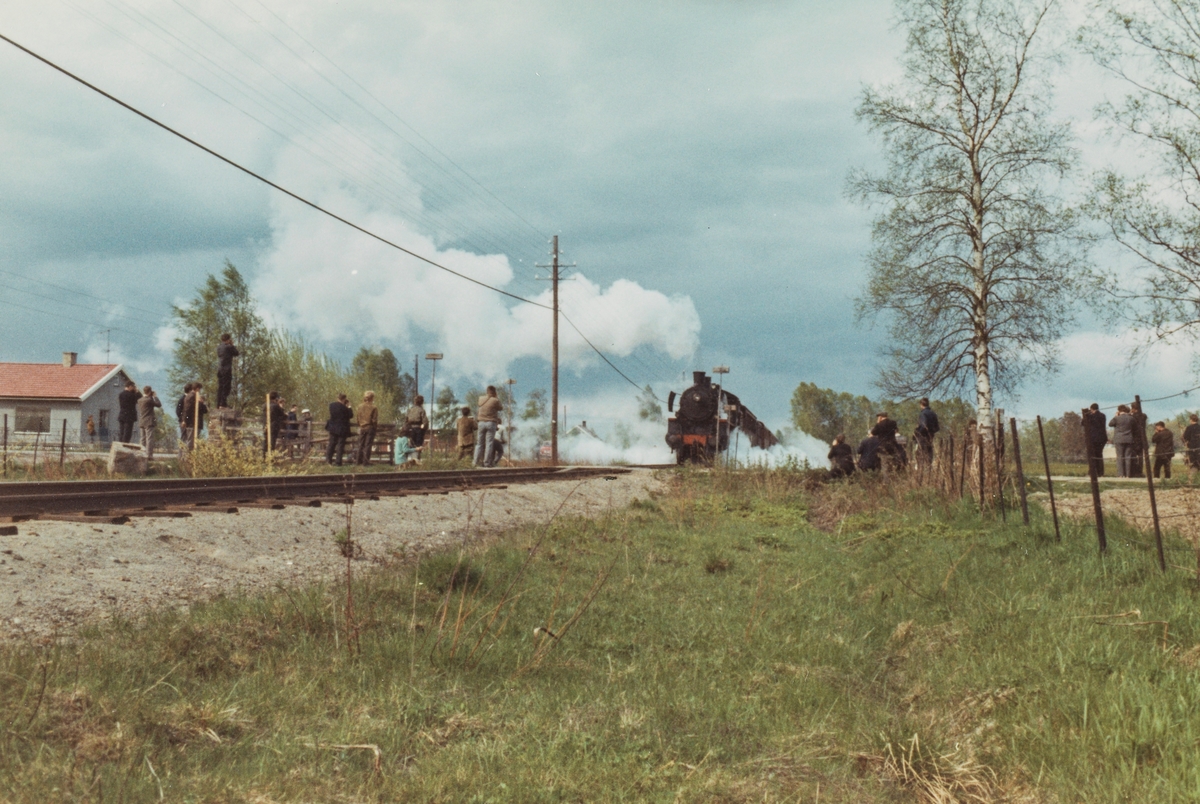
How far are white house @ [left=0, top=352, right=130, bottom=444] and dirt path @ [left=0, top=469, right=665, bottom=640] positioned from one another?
51.1 metres

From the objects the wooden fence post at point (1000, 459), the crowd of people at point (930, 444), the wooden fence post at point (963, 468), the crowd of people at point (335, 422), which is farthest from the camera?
the crowd of people at point (335, 422)

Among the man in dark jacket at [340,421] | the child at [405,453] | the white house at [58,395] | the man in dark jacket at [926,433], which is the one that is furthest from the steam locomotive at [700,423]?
the white house at [58,395]

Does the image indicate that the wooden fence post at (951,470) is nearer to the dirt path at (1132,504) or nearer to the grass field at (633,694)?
the dirt path at (1132,504)

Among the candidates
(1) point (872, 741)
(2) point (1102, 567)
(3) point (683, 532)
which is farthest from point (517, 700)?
(3) point (683, 532)

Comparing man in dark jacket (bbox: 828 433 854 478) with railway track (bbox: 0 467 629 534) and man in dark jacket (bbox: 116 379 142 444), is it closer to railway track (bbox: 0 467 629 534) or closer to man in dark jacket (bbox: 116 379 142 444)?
railway track (bbox: 0 467 629 534)

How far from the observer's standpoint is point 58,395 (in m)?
55.0

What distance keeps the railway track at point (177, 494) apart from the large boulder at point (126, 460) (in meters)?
4.88

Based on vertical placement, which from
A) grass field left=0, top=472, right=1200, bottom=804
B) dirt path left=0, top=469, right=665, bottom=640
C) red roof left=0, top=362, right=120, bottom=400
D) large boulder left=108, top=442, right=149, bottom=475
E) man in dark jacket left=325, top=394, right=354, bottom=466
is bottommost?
grass field left=0, top=472, right=1200, bottom=804

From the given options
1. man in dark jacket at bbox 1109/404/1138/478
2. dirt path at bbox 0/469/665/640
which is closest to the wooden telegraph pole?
man in dark jacket at bbox 1109/404/1138/478

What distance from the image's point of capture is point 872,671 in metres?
5.46

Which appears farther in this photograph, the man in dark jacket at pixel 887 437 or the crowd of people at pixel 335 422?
the crowd of people at pixel 335 422

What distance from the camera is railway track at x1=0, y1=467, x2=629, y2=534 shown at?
302 inches

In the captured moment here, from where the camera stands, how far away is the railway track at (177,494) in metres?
7.66

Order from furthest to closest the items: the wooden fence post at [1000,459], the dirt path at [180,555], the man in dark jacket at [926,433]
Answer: the man in dark jacket at [926,433], the wooden fence post at [1000,459], the dirt path at [180,555]
